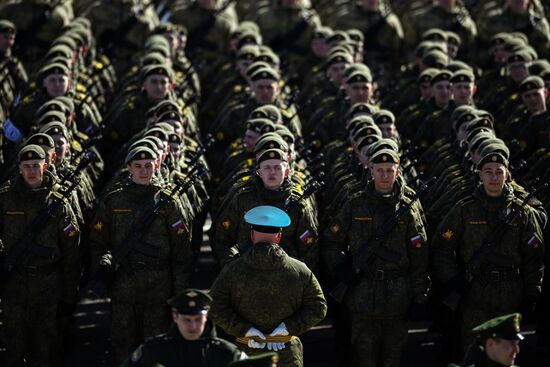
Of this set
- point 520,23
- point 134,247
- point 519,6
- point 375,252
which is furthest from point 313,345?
point 519,6

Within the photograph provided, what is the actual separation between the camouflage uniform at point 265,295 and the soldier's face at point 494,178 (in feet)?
8.73

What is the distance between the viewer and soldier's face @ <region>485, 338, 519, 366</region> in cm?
1045

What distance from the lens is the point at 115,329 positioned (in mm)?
13953

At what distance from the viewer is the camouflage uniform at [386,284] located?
544 inches

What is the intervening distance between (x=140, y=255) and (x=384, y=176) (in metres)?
2.30

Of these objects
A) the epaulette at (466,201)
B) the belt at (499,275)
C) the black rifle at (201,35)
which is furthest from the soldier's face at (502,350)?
the black rifle at (201,35)

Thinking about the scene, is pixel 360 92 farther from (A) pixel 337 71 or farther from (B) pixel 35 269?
(B) pixel 35 269

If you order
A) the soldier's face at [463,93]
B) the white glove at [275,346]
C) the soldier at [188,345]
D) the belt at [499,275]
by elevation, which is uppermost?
the soldier's face at [463,93]

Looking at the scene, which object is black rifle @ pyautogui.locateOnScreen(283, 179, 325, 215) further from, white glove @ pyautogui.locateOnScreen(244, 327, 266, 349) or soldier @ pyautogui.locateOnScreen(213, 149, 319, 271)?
white glove @ pyautogui.locateOnScreen(244, 327, 266, 349)

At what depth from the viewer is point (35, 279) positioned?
557 inches

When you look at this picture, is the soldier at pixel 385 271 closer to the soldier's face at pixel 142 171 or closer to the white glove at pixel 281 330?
the soldier's face at pixel 142 171

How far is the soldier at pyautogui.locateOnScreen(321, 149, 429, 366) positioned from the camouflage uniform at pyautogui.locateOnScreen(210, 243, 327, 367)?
72.0 inches

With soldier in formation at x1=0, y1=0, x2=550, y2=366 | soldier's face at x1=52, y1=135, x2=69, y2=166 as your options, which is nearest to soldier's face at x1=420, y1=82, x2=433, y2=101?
soldier in formation at x1=0, y1=0, x2=550, y2=366

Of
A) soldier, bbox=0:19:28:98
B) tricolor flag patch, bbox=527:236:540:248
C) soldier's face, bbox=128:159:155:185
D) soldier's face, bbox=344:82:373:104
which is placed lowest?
tricolor flag patch, bbox=527:236:540:248
